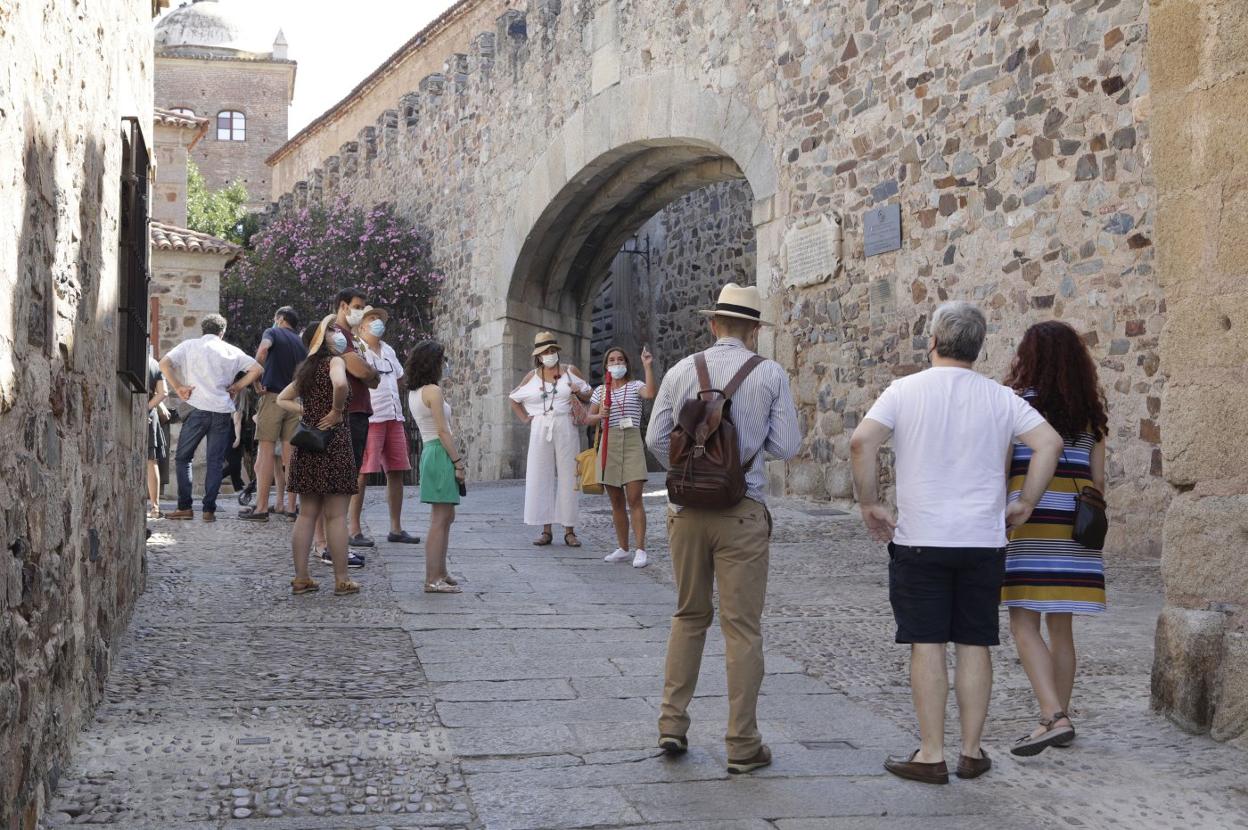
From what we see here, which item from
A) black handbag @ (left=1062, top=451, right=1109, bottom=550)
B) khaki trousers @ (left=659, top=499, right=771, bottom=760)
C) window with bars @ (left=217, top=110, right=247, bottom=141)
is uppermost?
window with bars @ (left=217, top=110, right=247, bottom=141)

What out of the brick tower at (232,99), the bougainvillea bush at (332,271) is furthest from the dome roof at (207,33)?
the bougainvillea bush at (332,271)

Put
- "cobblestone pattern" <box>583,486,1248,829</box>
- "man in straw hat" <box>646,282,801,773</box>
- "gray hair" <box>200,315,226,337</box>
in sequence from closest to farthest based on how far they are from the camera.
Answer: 1. "cobblestone pattern" <box>583,486,1248,829</box>
2. "man in straw hat" <box>646,282,801,773</box>
3. "gray hair" <box>200,315,226,337</box>

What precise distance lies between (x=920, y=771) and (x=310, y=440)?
3.62 m

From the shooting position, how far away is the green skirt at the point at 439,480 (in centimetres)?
663

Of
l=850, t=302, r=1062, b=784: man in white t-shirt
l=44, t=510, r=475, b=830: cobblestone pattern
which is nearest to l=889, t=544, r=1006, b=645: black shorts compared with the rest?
Answer: l=850, t=302, r=1062, b=784: man in white t-shirt

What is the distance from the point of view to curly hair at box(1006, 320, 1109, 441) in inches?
164

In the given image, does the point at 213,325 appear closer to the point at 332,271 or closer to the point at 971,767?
the point at 971,767

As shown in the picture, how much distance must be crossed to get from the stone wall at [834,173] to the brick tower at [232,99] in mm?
28742

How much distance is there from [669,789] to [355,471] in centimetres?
335

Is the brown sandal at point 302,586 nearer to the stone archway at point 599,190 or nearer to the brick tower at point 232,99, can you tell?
the stone archway at point 599,190

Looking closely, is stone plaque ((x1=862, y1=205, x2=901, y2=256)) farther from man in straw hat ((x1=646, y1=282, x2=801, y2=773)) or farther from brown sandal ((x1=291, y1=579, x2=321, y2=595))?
man in straw hat ((x1=646, y1=282, x2=801, y2=773))

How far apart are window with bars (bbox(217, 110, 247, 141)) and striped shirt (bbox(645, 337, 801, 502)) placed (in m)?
43.1

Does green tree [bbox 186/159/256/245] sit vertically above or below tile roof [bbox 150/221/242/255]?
above

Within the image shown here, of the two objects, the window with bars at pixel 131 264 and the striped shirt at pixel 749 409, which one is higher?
the window with bars at pixel 131 264
